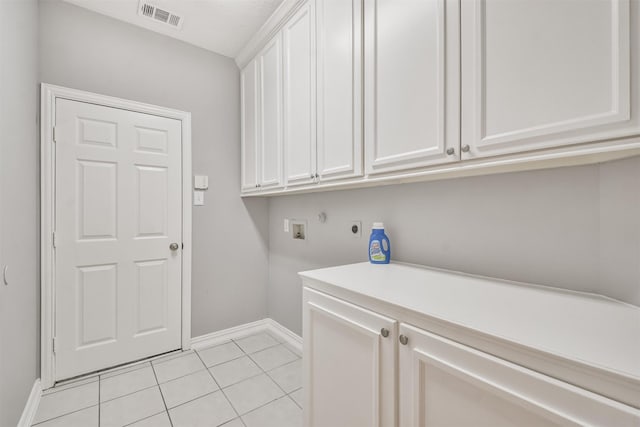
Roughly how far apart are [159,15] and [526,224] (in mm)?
2749

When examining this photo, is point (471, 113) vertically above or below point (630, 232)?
above

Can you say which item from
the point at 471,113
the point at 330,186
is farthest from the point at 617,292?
the point at 330,186

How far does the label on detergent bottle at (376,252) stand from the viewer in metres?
1.52

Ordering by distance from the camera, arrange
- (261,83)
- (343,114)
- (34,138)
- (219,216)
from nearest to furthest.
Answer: (343,114) → (34,138) → (261,83) → (219,216)

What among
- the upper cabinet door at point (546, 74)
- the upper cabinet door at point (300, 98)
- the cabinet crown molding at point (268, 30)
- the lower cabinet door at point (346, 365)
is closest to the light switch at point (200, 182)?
the upper cabinet door at point (300, 98)

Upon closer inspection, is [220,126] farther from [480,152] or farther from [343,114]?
[480,152]

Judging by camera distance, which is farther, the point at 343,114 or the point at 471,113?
the point at 343,114

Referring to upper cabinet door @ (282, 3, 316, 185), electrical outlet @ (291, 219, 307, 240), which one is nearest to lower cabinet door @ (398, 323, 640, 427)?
upper cabinet door @ (282, 3, 316, 185)

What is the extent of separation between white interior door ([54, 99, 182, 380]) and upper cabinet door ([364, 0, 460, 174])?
1.81 meters

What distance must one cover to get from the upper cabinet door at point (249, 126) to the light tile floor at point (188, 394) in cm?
145

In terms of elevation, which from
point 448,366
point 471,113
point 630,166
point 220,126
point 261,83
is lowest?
point 448,366

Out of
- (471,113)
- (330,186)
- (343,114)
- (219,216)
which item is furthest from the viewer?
(219,216)

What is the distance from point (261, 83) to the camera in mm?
2301

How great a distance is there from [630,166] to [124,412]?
2616mm
